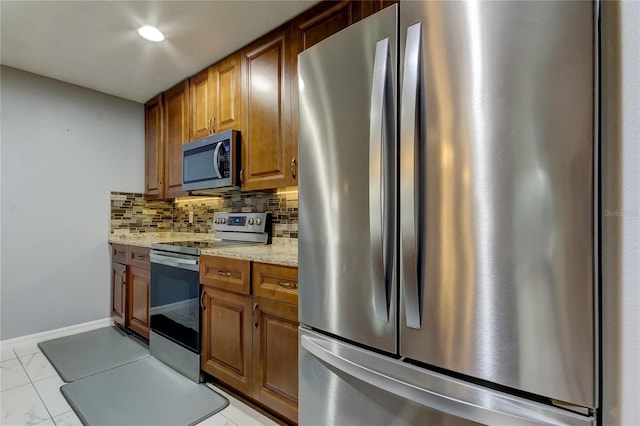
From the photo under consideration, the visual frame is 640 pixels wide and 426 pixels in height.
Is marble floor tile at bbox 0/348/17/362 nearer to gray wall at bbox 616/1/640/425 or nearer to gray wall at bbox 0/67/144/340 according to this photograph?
gray wall at bbox 0/67/144/340

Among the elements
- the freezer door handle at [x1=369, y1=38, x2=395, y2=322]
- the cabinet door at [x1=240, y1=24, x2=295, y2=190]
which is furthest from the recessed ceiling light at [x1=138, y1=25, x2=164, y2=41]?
the freezer door handle at [x1=369, y1=38, x2=395, y2=322]

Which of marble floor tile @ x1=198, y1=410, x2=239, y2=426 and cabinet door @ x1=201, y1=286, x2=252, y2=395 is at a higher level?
cabinet door @ x1=201, y1=286, x2=252, y2=395

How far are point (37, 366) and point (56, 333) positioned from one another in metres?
0.62

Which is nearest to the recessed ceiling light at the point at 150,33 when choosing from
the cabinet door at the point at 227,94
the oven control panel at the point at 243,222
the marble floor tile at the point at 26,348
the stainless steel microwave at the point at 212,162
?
the cabinet door at the point at 227,94

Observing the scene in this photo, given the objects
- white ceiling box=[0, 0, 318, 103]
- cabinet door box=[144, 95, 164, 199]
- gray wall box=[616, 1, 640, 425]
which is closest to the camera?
gray wall box=[616, 1, 640, 425]

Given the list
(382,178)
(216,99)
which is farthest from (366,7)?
(216,99)

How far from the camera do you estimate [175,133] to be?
2.88m

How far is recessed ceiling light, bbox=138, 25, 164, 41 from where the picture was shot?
6.59 feet

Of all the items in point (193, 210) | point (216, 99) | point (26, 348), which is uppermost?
point (216, 99)

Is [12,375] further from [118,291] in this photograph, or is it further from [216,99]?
[216,99]

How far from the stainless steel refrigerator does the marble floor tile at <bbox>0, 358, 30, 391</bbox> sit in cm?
218

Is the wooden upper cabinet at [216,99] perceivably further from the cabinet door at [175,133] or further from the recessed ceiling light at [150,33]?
the recessed ceiling light at [150,33]

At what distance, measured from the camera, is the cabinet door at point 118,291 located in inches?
109

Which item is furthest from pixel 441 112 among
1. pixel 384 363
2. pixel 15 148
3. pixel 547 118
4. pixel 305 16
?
pixel 15 148
